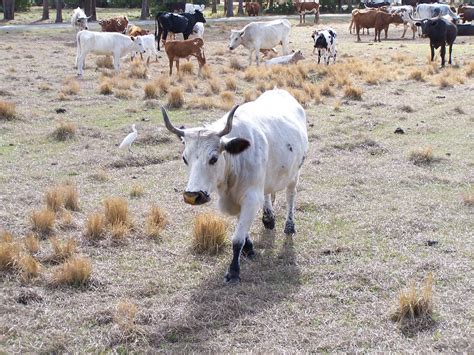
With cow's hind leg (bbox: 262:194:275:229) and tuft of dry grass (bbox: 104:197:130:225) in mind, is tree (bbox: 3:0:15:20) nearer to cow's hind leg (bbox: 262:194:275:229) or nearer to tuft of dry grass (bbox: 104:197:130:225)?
tuft of dry grass (bbox: 104:197:130:225)

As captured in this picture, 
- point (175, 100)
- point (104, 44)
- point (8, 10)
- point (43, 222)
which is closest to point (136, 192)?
point (43, 222)

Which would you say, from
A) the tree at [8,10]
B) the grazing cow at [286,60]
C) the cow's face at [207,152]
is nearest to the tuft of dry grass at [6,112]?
the cow's face at [207,152]

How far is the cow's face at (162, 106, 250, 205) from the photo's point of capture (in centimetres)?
516

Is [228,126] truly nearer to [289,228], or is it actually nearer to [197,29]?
[289,228]

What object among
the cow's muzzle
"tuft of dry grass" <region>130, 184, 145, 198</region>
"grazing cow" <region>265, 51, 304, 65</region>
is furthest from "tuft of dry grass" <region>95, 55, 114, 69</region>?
the cow's muzzle

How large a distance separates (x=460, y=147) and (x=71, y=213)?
20.6 ft

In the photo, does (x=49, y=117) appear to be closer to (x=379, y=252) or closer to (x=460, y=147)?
(x=460, y=147)

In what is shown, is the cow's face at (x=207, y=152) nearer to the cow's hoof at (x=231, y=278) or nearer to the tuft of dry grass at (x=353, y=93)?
the cow's hoof at (x=231, y=278)

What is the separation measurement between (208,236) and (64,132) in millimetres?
5535

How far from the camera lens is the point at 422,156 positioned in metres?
9.75

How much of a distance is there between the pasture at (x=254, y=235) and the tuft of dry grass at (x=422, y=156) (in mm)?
20

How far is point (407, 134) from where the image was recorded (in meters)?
11.5

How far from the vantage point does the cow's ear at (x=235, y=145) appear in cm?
530

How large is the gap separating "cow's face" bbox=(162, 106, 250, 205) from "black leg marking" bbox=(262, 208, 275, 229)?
1.57 m
